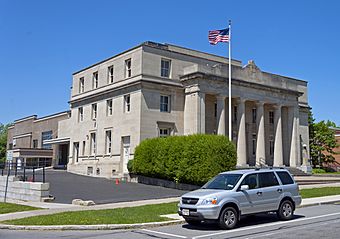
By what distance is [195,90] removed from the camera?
3725 cm

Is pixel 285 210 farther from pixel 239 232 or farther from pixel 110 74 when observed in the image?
pixel 110 74

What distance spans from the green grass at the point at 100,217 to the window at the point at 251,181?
3.22 metres

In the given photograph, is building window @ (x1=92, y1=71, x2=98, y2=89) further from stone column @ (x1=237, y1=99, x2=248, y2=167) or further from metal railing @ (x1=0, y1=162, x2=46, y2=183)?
metal railing @ (x1=0, y1=162, x2=46, y2=183)

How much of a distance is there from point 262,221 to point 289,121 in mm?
34162

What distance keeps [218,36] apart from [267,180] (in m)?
20.9

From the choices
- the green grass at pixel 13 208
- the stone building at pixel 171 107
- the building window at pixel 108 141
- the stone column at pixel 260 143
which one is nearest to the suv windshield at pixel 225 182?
the green grass at pixel 13 208

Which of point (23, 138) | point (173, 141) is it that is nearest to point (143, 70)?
point (173, 141)

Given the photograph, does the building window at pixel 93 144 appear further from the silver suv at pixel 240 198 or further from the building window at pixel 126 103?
the silver suv at pixel 240 198

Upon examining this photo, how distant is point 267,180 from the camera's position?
14.1 metres

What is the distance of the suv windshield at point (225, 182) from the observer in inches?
526

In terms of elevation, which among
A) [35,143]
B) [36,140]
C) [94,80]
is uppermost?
[94,80]

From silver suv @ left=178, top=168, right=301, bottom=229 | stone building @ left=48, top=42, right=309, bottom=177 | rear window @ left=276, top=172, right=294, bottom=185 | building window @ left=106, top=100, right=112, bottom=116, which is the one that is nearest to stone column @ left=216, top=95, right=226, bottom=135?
stone building @ left=48, top=42, right=309, bottom=177

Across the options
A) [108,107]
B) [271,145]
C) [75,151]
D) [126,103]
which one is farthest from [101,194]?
[271,145]

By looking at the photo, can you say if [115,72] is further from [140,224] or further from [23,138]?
[23,138]
